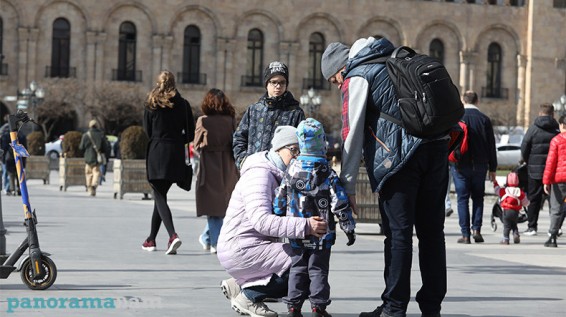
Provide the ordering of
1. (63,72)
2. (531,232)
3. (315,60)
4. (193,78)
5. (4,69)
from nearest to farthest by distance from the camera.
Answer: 1. (531,232)
2. (4,69)
3. (63,72)
4. (193,78)
5. (315,60)

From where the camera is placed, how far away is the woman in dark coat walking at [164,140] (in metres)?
13.0

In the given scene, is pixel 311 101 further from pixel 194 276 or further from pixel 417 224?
pixel 417 224

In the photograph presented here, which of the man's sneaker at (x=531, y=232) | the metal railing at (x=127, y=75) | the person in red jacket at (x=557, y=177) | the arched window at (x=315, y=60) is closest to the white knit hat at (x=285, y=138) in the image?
the person in red jacket at (x=557, y=177)

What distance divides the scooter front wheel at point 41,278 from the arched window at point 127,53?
49177 millimetres

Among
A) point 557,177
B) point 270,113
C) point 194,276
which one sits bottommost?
point 194,276

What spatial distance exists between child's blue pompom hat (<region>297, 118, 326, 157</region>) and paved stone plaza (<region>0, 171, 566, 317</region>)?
1098mm

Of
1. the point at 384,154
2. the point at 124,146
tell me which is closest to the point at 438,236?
the point at 384,154

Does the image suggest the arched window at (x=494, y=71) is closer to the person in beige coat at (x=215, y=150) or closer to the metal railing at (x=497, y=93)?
the metal railing at (x=497, y=93)

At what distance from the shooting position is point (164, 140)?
13.1 m

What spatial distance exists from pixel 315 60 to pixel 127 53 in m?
8.79

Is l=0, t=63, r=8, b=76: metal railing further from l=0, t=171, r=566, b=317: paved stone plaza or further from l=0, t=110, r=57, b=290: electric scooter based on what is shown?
l=0, t=110, r=57, b=290: electric scooter

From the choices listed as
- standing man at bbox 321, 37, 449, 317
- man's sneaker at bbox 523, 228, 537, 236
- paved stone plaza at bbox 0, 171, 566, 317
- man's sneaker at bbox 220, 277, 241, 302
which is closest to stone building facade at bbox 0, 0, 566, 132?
paved stone plaza at bbox 0, 171, 566, 317

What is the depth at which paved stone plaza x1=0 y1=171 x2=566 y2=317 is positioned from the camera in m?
8.89

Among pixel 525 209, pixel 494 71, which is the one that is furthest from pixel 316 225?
pixel 494 71
